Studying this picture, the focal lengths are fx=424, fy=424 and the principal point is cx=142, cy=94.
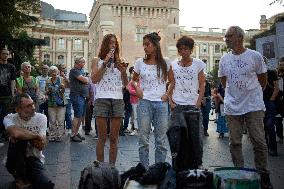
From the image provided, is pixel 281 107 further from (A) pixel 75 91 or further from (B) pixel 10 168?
(B) pixel 10 168

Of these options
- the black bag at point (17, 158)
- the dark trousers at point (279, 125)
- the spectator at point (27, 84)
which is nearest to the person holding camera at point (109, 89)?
the black bag at point (17, 158)

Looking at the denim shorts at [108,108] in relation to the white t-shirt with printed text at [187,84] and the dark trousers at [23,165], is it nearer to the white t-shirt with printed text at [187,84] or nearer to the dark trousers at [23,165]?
the white t-shirt with printed text at [187,84]

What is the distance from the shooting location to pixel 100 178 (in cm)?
387

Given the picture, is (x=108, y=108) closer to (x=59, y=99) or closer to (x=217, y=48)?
(x=59, y=99)

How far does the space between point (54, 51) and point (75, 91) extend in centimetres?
7843

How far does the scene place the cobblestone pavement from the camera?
529 cm

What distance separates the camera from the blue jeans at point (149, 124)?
4.99 m

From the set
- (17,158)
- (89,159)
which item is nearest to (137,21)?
(89,159)

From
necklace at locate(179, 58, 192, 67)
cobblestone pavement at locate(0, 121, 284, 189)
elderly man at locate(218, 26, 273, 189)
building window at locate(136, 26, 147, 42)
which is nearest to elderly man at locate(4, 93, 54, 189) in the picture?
cobblestone pavement at locate(0, 121, 284, 189)

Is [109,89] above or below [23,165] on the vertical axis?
above

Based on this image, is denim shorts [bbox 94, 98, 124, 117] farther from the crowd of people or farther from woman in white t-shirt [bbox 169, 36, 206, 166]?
woman in white t-shirt [bbox 169, 36, 206, 166]

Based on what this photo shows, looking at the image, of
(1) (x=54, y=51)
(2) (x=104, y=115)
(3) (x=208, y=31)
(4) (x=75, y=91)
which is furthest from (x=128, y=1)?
(2) (x=104, y=115)

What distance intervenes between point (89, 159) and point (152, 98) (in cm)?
218

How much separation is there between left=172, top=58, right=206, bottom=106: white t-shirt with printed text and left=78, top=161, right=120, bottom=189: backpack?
5.19 ft
